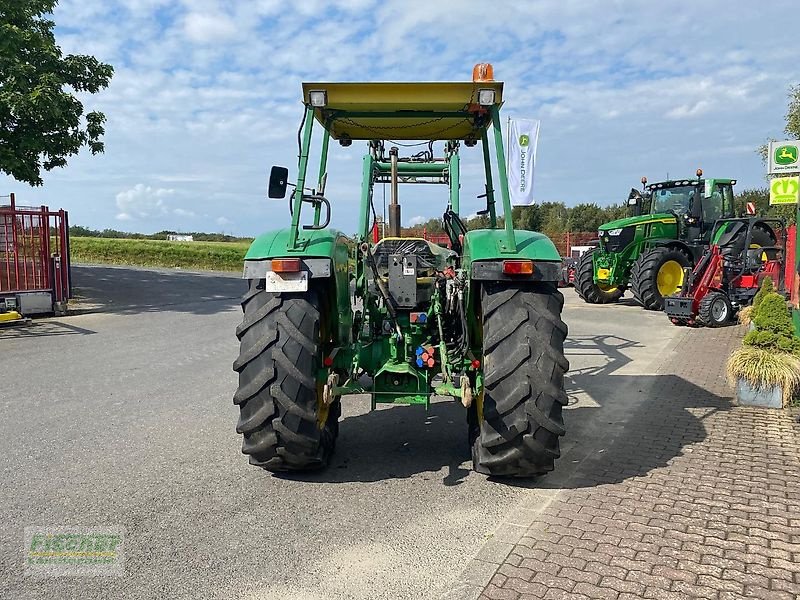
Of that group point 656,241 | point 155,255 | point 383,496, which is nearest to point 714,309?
point 656,241

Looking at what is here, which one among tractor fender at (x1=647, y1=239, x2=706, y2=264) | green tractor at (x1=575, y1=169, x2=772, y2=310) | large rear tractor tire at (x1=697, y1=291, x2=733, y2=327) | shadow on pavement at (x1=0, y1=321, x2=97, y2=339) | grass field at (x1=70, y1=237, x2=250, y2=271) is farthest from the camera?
grass field at (x1=70, y1=237, x2=250, y2=271)

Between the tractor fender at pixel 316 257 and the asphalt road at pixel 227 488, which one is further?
the tractor fender at pixel 316 257

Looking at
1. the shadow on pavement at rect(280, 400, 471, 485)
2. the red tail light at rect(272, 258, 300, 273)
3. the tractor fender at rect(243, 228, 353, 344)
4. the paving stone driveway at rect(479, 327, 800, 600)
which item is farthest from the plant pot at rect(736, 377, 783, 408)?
the red tail light at rect(272, 258, 300, 273)

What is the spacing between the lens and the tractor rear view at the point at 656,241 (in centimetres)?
1493

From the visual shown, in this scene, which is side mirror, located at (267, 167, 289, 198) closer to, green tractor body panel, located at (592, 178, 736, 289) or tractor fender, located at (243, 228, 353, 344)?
tractor fender, located at (243, 228, 353, 344)

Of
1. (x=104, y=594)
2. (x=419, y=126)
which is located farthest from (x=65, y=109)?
(x=104, y=594)

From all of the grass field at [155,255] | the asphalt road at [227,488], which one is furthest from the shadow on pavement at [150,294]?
the grass field at [155,255]

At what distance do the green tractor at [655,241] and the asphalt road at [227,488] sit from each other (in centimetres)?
682

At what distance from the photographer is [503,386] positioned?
4066 millimetres

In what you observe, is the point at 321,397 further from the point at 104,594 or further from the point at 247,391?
the point at 104,594

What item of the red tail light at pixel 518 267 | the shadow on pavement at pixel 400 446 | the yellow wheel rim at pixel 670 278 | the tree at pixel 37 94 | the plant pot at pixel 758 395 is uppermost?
the tree at pixel 37 94

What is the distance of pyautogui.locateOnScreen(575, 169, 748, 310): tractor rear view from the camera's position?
1493 centimetres

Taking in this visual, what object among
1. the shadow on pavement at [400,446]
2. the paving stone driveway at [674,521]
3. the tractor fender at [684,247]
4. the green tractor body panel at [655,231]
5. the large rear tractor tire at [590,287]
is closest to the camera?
the paving stone driveway at [674,521]

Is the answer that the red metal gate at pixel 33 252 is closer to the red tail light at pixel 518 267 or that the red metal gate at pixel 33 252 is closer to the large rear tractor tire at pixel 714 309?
the red tail light at pixel 518 267
